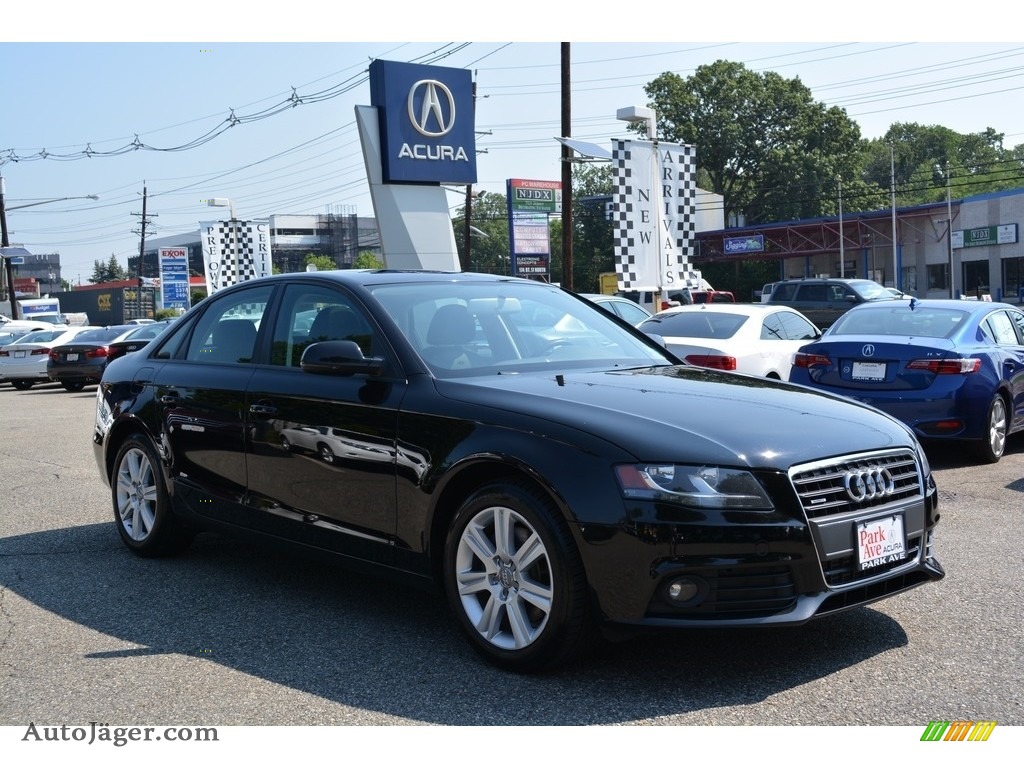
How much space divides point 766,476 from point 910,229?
59.9 meters

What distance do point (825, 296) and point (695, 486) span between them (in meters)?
26.1

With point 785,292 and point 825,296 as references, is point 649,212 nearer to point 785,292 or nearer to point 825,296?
point 825,296

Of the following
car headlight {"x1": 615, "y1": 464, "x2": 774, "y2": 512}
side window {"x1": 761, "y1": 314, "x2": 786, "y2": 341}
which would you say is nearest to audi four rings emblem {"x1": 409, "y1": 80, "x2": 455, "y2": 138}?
side window {"x1": 761, "y1": 314, "x2": 786, "y2": 341}

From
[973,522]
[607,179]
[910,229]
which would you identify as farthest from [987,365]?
[607,179]

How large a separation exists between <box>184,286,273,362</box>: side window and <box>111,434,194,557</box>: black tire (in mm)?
659

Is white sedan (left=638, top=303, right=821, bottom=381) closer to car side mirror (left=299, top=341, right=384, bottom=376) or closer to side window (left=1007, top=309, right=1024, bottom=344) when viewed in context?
side window (left=1007, top=309, right=1024, bottom=344)

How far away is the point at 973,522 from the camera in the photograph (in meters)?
6.67

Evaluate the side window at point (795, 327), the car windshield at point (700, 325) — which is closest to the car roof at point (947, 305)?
the car windshield at point (700, 325)

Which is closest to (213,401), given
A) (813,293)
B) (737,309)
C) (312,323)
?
(312,323)

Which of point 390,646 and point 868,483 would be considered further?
point 390,646

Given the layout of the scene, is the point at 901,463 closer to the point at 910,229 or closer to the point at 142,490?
the point at 142,490

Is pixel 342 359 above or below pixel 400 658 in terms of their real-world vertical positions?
above

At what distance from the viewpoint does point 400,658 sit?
431 centimetres
